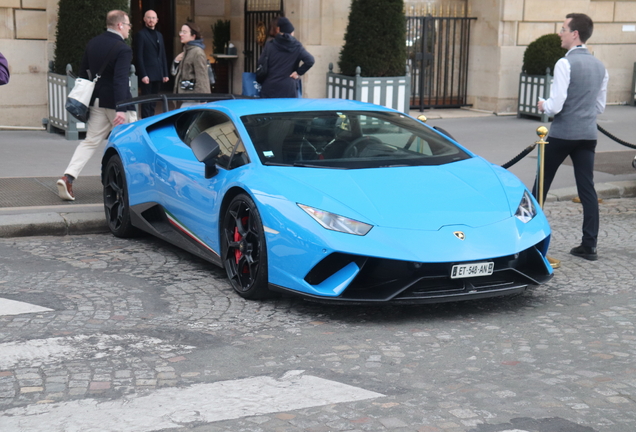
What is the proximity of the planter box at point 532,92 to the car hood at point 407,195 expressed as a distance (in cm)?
1064

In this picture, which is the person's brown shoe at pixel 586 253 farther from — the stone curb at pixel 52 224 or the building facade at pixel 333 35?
the building facade at pixel 333 35

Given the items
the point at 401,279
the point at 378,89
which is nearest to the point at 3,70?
the point at 401,279

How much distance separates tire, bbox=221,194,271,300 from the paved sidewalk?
2397 millimetres

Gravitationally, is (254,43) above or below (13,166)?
above

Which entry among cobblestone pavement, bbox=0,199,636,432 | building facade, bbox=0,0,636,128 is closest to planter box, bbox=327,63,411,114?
building facade, bbox=0,0,636,128

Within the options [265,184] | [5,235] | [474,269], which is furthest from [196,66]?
[474,269]

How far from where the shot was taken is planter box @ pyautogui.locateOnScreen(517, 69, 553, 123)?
1627cm

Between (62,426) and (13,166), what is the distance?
7310 mm

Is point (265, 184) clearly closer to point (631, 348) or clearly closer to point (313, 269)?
point (313, 269)

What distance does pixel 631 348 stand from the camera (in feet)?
16.3

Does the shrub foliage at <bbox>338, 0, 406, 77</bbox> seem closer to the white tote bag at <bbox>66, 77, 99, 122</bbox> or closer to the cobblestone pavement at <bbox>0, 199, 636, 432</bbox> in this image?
the white tote bag at <bbox>66, 77, 99, 122</bbox>

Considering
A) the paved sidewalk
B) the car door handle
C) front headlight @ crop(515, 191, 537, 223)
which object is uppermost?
the car door handle

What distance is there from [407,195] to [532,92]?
1161 centimetres

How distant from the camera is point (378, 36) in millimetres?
14680
